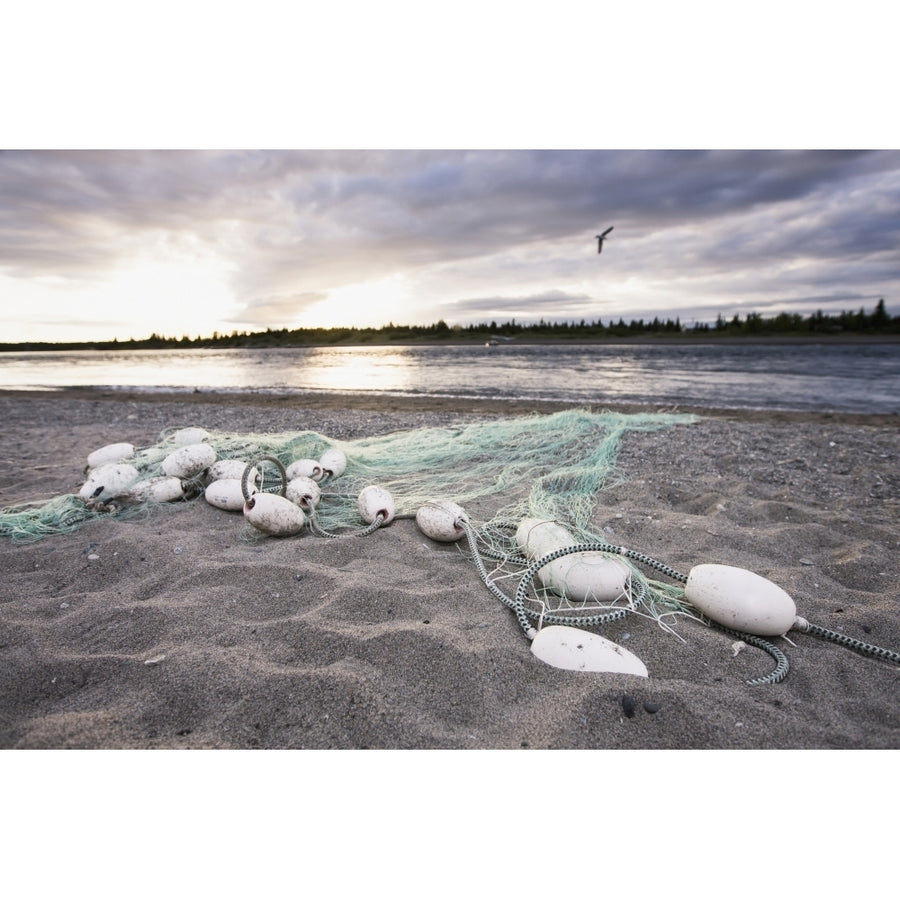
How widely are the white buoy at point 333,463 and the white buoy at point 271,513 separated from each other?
84 cm

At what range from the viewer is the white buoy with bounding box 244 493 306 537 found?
2902mm

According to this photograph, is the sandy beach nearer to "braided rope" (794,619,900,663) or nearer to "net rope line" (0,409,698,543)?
"braided rope" (794,619,900,663)

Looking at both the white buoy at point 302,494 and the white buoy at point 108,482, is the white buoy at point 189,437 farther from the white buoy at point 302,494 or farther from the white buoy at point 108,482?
the white buoy at point 302,494

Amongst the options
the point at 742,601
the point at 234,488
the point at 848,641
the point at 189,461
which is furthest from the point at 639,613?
the point at 189,461

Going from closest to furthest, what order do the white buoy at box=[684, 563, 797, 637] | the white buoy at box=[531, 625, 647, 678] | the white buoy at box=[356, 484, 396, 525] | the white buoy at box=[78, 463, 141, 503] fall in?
the white buoy at box=[531, 625, 647, 678]
the white buoy at box=[684, 563, 797, 637]
the white buoy at box=[356, 484, 396, 525]
the white buoy at box=[78, 463, 141, 503]

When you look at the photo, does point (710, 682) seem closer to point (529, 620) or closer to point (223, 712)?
point (529, 620)

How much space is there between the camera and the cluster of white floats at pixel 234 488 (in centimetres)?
293

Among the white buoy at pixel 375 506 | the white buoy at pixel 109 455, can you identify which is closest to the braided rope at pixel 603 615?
the white buoy at pixel 375 506

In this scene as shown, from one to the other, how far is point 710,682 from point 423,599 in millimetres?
1175

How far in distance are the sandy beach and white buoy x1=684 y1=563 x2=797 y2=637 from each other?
9cm

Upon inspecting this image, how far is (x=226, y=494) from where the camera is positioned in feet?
10.9

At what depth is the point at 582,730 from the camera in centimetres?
156

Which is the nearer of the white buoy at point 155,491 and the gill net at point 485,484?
the gill net at point 485,484

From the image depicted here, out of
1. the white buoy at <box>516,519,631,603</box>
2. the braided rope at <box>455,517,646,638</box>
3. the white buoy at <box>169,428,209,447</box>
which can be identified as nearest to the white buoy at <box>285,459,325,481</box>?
the white buoy at <box>169,428,209,447</box>
